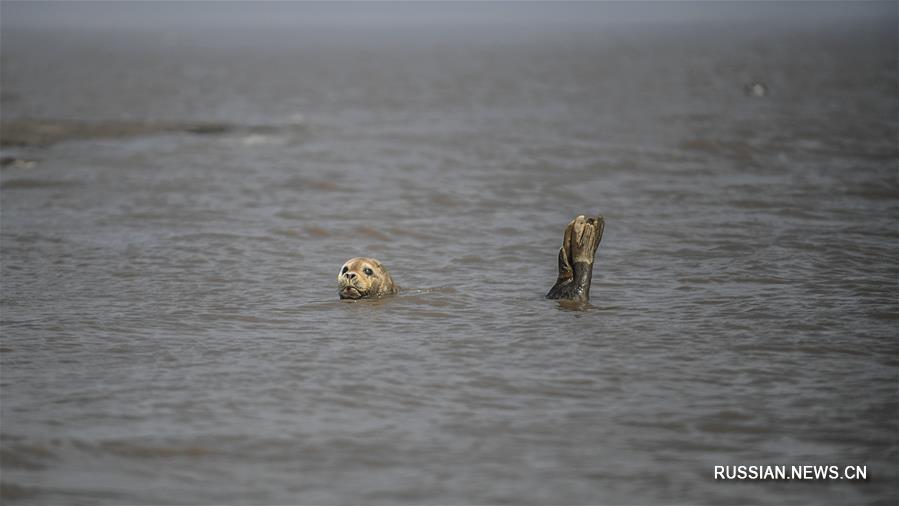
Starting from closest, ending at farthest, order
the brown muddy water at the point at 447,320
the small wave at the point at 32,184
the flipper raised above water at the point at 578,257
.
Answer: the brown muddy water at the point at 447,320, the flipper raised above water at the point at 578,257, the small wave at the point at 32,184

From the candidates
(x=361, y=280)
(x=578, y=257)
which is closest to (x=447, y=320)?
(x=361, y=280)

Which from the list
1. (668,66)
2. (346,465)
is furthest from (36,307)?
(668,66)

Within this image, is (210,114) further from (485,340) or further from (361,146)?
(485,340)

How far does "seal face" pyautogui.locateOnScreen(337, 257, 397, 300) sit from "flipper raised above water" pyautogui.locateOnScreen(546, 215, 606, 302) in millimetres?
1679

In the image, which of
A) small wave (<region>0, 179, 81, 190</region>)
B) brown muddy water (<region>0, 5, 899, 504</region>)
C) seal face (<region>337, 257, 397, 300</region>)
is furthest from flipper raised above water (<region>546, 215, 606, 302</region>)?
small wave (<region>0, 179, 81, 190</region>)

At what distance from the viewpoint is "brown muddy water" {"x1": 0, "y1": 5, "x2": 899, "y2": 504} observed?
761 cm

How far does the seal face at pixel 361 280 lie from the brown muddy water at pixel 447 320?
0.66ft

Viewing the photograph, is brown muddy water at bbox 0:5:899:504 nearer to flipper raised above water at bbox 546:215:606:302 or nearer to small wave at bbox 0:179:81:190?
small wave at bbox 0:179:81:190

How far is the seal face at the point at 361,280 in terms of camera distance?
1168 cm

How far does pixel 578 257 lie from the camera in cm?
1110

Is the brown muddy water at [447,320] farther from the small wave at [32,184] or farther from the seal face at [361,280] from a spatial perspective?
the seal face at [361,280]

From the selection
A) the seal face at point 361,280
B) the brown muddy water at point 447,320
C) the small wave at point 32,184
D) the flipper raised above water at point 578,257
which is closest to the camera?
the brown muddy water at point 447,320

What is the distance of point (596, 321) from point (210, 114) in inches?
959

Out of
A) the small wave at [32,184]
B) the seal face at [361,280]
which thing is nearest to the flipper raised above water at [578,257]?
the seal face at [361,280]
